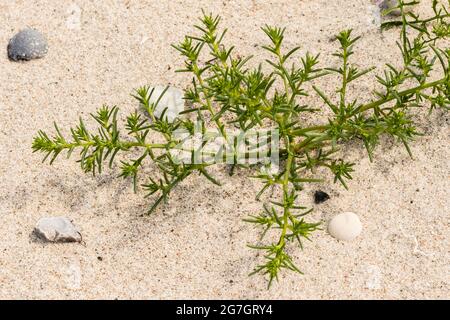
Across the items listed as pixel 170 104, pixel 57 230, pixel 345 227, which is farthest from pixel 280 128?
pixel 57 230

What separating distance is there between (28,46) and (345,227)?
1966mm

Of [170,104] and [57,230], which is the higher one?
[170,104]

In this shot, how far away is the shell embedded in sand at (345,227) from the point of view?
10.5 feet

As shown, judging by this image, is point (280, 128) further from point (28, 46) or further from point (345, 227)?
Answer: point (28, 46)

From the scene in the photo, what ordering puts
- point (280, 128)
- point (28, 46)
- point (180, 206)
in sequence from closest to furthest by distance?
1. point (280, 128)
2. point (180, 206)
3. point (28, 46)

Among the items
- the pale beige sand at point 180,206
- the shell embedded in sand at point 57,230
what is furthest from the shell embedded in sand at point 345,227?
the shell embedded in sand at point 57,230

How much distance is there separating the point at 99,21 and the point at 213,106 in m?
0.89

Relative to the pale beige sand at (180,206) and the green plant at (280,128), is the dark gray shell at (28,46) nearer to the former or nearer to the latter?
the pale beige sand at (180,206)

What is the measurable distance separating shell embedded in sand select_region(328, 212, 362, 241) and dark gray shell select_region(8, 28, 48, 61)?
185 cm

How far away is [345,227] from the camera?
10.5ft

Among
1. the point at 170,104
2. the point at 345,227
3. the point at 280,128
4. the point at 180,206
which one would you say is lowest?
the point at 345,227

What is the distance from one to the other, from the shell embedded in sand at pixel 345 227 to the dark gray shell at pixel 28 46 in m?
1.85

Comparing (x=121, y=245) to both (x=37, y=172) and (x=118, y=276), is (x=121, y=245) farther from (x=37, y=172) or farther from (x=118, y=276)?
(x=37, y=172)

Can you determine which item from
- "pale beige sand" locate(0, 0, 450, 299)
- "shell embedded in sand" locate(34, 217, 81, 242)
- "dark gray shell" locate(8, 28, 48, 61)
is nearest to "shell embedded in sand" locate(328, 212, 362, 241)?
"pale beige sand" locate(0, 0, 450, 299)
